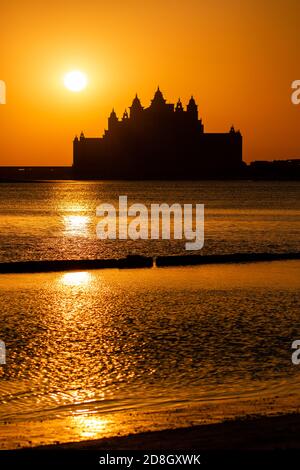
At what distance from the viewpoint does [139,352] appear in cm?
1709

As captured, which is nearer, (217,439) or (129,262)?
(217,439)

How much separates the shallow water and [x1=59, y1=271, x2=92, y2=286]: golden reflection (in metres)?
0.18

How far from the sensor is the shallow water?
1202 cm

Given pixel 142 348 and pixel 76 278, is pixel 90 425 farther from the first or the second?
pixel 76 278

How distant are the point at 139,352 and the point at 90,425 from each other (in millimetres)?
6058

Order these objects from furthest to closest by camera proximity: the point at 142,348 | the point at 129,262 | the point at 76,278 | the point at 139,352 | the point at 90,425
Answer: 1. the point at 129,262
2. the point at 76,278
3. the point at 142,348
4. the point at 139,352
5. the point at 90,425

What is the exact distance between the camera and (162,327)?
2055 cm

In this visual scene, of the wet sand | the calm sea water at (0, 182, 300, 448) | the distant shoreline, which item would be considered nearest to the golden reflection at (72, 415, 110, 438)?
the calm sea water at (0, 182, 300, 448)

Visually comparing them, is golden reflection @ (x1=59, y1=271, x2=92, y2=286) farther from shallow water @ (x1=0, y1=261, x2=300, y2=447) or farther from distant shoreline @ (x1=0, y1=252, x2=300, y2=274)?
distant shoreline @ (x1=0, y1=252, x2=300, y2=274)

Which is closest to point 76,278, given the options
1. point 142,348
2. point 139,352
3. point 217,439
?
point 142,348

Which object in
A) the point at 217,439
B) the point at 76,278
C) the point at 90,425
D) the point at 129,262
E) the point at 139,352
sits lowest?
the point at 90,425

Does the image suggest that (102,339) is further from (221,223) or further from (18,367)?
(221,223)

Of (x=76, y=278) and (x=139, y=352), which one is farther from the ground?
(x=76, y=278)
